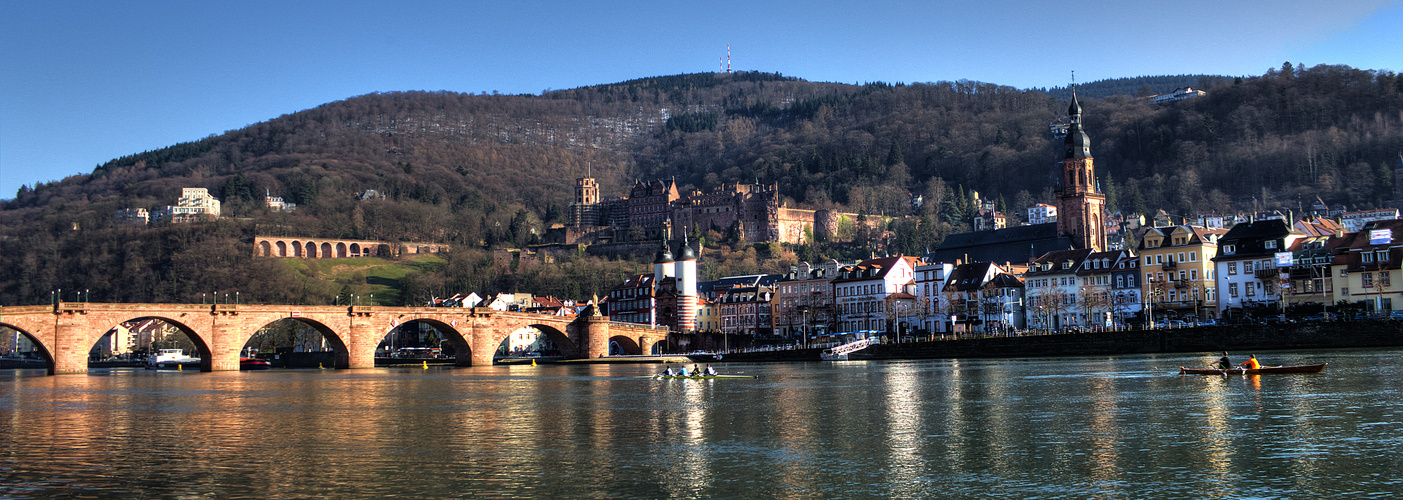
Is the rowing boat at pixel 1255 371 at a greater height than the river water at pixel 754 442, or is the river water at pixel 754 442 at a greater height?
the rowing boat at pixel 1255 371

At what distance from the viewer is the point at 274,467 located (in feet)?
83.9

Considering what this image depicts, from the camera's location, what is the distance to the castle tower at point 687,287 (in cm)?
11956

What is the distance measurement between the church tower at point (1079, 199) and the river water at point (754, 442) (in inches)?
3199

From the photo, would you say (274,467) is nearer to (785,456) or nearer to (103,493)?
(103,493)

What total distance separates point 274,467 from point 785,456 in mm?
10227

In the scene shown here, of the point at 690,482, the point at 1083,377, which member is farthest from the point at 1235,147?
the point at 690,482

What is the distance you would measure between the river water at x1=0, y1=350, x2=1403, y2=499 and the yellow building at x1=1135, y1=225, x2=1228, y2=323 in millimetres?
37830

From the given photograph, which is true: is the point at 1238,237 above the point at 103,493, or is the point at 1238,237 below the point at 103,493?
above

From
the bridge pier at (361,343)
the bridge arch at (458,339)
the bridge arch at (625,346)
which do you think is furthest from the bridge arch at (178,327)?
the bridge arch at (625,346)

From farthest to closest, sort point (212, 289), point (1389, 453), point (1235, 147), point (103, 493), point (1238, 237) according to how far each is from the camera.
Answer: point (1235, 147), point (212, 289), point (1238, 237), point (1389, 453), point (103, 493)

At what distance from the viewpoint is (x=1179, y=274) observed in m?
88.8

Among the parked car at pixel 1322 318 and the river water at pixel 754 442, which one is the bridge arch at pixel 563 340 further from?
the parked car at pixel 1322 318

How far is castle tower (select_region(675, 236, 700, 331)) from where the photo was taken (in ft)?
392

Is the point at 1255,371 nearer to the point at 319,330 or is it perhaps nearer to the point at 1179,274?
the point at 1179,274
